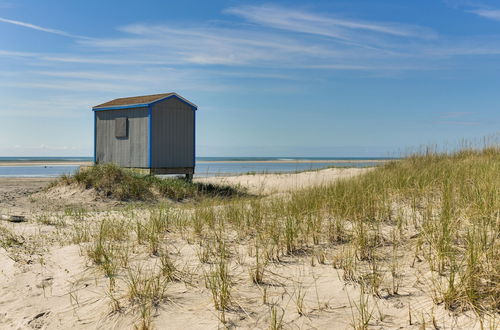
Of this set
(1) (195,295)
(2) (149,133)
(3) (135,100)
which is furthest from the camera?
(3) (135,100)

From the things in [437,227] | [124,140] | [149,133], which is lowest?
[437,227]

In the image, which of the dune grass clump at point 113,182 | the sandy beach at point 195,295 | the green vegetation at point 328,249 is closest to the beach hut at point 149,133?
the dune grass clump at point 113,182

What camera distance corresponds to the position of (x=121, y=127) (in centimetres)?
1641

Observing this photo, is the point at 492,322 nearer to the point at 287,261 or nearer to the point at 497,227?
the point at 497,227

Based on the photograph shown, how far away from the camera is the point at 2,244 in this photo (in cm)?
619

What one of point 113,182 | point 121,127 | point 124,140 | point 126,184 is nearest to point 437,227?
point 126,184

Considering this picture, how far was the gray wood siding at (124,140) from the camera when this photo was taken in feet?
51.7

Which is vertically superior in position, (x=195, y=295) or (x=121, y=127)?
(x=121, y=127)

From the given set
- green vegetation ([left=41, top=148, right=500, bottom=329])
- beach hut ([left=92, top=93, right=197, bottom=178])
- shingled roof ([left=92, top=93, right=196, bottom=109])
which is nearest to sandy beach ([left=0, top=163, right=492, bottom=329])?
green vegetation ([left=41, top=148, right=500, bottom=329])

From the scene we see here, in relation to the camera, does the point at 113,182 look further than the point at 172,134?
No

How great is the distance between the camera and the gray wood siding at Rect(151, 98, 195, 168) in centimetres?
1574

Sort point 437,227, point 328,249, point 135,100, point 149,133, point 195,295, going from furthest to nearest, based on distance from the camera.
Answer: point 135,100 → point 149,133 → point 328,249 → point 437,227 → point 195,295

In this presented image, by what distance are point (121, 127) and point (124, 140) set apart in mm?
486

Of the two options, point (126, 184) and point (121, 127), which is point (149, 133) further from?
point (126, 184)
